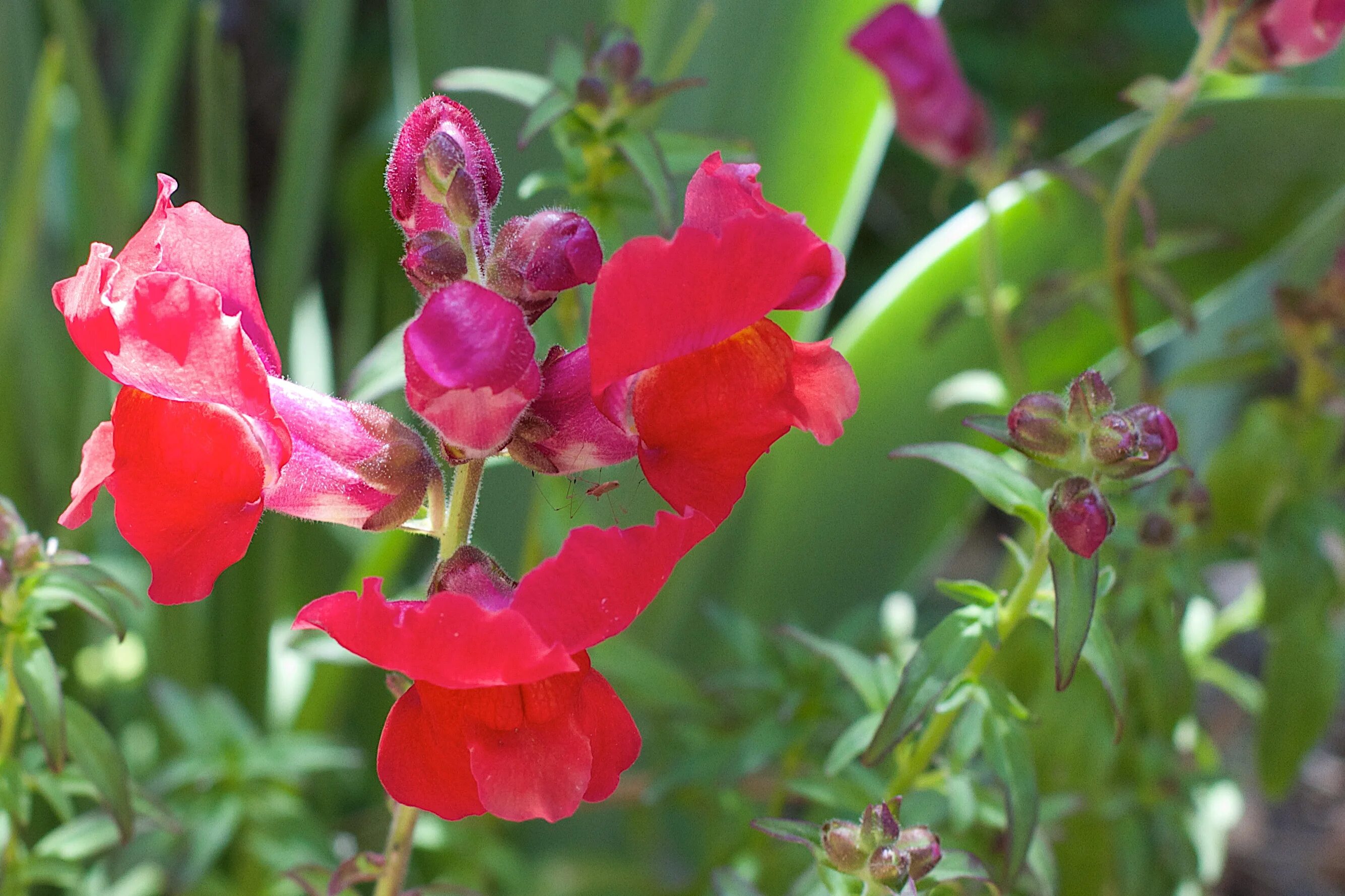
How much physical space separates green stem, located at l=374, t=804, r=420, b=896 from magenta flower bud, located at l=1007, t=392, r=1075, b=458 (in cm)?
22

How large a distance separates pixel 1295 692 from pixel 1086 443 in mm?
395

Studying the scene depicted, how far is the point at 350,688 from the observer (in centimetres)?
94

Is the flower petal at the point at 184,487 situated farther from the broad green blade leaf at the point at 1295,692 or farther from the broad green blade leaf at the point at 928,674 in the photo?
the broad green blade leaf at the point at 1295,692

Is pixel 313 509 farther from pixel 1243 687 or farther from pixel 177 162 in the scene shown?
pixel 177 162

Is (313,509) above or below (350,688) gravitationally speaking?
above

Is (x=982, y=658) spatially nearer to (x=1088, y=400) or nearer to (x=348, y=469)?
(x=1088, y=400)

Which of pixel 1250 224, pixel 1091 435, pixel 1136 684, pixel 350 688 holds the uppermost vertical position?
pixel 1091 435

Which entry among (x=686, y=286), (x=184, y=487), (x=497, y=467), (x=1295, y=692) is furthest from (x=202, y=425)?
(x=1295, y=692)

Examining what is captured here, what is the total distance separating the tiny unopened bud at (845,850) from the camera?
381 millimetres

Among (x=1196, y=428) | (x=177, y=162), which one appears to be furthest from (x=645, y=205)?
(x=177, y=162)

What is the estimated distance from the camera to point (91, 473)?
0.35m

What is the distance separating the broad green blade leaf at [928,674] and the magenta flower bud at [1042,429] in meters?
0.07

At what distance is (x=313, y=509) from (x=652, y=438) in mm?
97

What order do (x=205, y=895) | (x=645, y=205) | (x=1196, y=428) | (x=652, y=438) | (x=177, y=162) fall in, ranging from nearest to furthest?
(x=652, y=438)
(x=645, y=205)
(x=205, y=895)
(x=1196, y=428)
(x=177, y=162)
